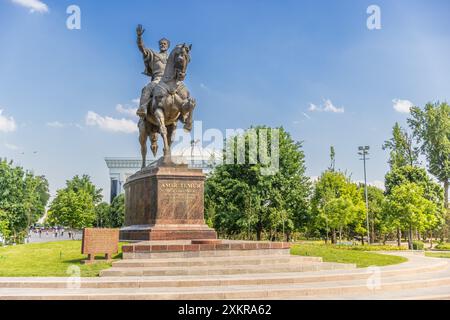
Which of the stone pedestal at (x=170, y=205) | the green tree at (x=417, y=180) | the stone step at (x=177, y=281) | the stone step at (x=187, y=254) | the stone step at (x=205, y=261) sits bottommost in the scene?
the stone step at (x=177, y=281)

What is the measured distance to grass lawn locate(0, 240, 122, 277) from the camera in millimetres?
10562

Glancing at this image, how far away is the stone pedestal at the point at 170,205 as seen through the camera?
13781 millimetres

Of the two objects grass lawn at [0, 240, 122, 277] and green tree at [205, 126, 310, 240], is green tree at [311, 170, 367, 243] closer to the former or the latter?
green tree at [205, 126, 310, 240]

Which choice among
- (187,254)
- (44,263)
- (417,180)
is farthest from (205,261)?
(417,180)

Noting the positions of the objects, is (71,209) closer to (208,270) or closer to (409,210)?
(409,210)

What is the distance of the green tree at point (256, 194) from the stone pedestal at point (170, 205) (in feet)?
68.3

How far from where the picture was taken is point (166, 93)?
1547 centimetres

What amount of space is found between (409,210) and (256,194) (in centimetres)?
1370

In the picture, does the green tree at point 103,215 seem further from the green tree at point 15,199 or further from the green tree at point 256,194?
the green tree at point 256,194

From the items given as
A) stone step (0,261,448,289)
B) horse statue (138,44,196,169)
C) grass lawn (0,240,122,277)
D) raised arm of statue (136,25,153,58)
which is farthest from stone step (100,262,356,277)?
raised arm of statue (136,25,153,58)

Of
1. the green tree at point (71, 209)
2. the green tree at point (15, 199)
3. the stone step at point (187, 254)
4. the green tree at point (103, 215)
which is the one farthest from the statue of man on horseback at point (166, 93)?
the green tree at point (103, 215)
